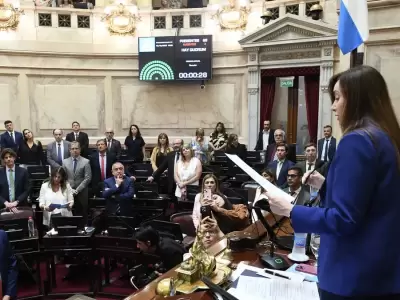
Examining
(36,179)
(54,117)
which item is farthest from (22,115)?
(36,179)

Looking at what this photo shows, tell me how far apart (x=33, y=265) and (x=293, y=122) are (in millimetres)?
7655

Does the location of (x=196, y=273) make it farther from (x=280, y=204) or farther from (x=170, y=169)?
(x=170, y=169)

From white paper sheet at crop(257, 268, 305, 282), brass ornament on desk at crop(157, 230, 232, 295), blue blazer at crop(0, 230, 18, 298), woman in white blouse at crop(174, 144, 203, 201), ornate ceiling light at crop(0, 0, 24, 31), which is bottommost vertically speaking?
blue blazer at crop(0, 230, 18, 298)

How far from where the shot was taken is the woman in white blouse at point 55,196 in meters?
5.34

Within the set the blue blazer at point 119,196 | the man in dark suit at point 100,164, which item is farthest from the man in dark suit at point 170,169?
the blue blazer at point 119,196

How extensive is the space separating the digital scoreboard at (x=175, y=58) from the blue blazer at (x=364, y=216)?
9.75 meters

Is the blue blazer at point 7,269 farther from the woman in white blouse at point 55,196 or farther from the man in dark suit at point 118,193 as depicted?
the man in dark suit at point 118,193

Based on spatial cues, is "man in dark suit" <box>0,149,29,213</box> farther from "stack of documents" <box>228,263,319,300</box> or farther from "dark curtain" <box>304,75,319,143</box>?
"dark curtain" <box>304,75,319,143</box>

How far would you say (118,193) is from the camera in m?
5.57

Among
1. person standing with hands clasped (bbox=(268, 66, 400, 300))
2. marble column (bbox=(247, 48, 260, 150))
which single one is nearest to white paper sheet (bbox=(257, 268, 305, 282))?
person standing with hands clasped (bbox=(268, 66, 400, 300))

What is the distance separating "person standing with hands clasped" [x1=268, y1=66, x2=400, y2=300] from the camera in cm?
117

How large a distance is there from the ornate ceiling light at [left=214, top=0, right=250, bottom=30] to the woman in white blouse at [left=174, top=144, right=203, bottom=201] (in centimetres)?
534

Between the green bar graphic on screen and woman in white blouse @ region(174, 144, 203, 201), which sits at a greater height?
the green bar graphic on screen

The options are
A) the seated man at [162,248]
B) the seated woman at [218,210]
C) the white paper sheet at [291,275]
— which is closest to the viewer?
the white paper sheet at [291,275]
